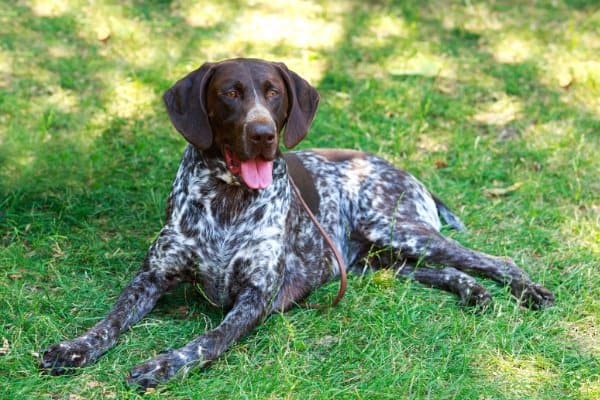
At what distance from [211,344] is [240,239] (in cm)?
67

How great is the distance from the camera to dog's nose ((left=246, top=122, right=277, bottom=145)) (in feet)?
14.8

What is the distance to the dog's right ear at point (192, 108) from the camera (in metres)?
4.67

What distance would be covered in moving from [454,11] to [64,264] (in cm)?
526

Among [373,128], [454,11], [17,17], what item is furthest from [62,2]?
[454,11]

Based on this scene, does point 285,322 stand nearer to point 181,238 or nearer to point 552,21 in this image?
point 181,238

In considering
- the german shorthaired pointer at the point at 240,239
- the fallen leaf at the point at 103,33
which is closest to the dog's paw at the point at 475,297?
the german shorthaired pointer at the point at 240,239

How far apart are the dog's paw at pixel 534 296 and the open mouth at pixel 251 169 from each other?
1.53 meters

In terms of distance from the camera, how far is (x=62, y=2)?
8.37 m

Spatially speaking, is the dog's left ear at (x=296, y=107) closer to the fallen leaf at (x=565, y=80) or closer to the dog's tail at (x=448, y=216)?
the dog's tail at (x=448, y=216)

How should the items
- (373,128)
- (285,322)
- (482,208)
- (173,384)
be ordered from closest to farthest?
1. (173,384)
2. (285,322)
3. (482,208)
4. (373,128)

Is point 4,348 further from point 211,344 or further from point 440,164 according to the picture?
point 440,164

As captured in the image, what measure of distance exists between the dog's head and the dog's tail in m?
1.70

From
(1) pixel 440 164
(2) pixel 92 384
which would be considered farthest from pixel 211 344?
(1) pixel 440 164

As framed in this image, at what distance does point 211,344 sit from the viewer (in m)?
4.39
